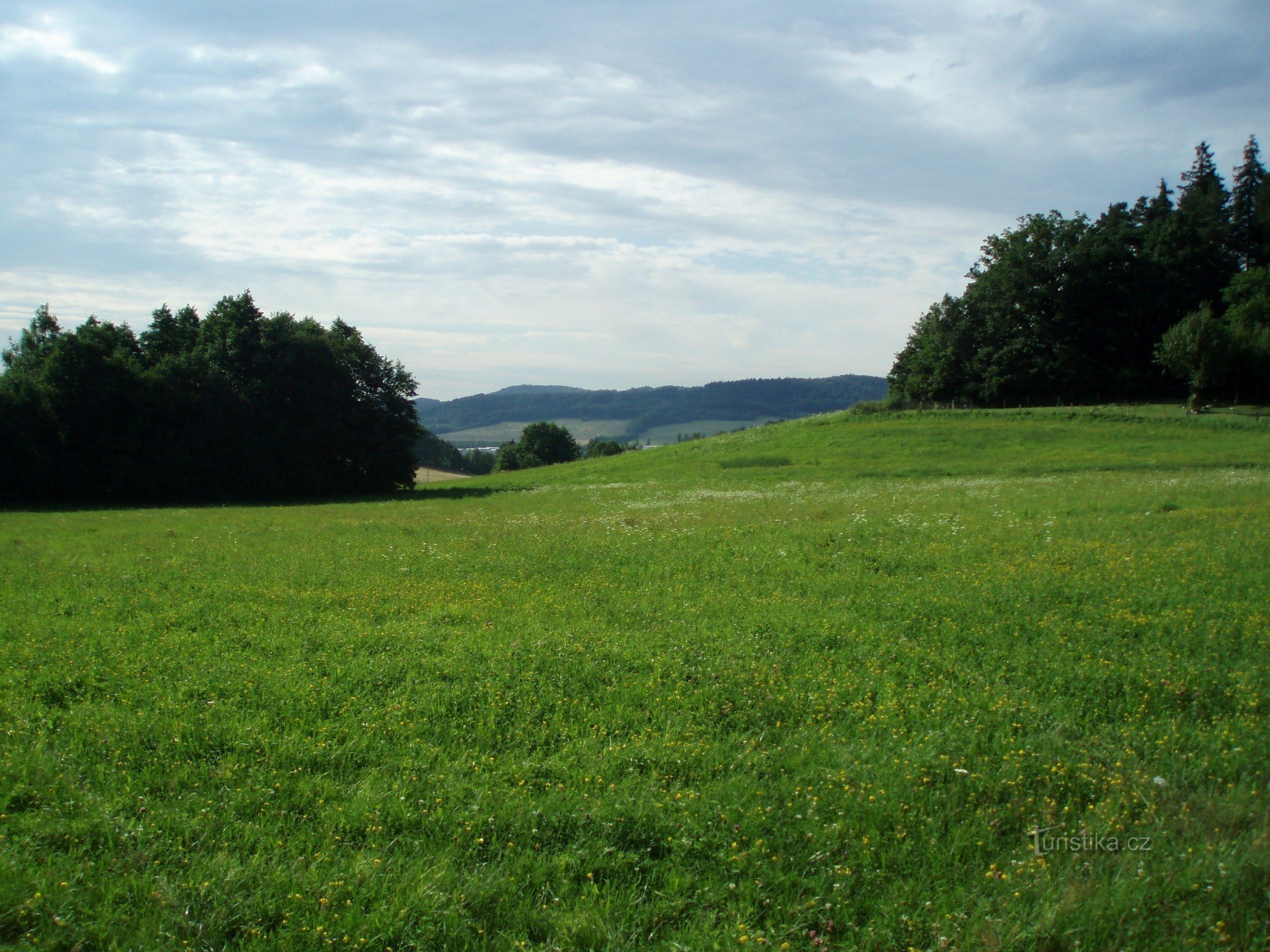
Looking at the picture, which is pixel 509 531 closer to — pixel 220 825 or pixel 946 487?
pixel 220 825

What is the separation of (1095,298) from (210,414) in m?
88.5

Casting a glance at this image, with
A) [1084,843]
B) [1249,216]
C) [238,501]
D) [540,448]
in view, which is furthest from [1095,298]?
[1084,843]

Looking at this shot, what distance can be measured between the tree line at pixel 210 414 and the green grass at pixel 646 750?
33056mm

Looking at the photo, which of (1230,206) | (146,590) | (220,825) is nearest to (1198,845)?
(220,825)

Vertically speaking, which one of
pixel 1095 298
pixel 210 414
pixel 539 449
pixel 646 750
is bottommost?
pixel 646 750

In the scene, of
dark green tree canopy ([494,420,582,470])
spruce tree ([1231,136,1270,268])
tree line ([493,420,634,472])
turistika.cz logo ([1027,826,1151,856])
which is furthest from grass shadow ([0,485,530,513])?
spruce tree ([1231,136,1270,268])

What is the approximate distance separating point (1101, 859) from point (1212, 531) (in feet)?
44.0

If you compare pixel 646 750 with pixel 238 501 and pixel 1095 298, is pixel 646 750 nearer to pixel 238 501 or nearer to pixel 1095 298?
pixel 238 501

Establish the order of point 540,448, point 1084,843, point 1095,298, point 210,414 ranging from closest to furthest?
point 1084,843, point 210,414, point 1095,298, point 540,448

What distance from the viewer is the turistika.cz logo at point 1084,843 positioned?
569 centimetres

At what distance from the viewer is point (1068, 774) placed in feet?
22.0

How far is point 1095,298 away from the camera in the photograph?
85.1m

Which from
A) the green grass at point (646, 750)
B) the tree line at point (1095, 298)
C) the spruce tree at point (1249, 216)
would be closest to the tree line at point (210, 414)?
the green grass at point (646, 750)

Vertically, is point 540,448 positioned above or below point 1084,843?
above
